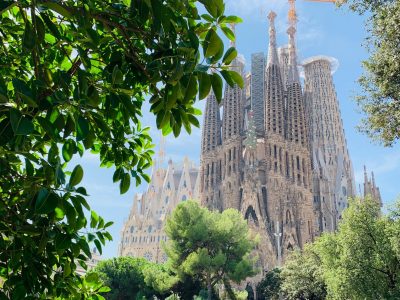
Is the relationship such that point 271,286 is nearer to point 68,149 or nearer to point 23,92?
point 68,149

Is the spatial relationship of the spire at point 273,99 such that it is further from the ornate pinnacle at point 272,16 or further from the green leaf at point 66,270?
the green leaf at point 66,270

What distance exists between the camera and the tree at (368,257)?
1933 centimetres

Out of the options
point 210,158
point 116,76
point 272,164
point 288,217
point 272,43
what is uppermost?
point 272,43

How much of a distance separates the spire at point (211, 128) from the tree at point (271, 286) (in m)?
28.8

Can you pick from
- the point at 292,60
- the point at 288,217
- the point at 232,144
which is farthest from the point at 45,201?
the point at 292,60

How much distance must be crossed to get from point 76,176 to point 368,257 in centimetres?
1978

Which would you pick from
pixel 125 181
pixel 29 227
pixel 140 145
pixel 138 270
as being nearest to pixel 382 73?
pixel 140 145

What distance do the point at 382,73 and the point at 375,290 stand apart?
448 inches

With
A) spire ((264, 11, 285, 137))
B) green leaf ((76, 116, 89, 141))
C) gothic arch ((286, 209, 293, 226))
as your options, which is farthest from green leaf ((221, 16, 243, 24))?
spire ((264, 11, 285, 137))

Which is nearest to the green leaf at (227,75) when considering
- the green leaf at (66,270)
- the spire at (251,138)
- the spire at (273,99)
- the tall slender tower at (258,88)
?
the green leaf at (66,270)

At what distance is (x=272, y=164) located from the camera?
59812 millimetres

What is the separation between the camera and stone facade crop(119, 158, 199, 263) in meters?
84.2

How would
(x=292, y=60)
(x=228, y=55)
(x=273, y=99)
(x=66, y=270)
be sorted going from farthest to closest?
(x=292, y=60) < (x=273, y=99) < (x=66, y=270) < (x=228, y=55)

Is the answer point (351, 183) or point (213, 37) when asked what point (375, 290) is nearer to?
point (213, 37)
